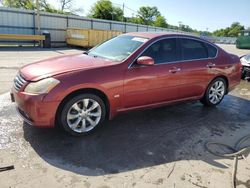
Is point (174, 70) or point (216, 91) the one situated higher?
point (174, 70)

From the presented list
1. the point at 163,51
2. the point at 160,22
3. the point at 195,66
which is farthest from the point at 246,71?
the point at 160,22

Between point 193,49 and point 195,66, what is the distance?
39 centimetres

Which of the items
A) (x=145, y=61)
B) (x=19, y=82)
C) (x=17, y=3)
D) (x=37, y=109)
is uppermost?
(x=17, y=3)

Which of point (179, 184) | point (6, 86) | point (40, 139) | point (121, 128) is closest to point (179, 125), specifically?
point (121, 128)

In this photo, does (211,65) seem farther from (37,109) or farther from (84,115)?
(37,109)

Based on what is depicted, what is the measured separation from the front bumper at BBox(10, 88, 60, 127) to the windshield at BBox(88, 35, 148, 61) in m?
1.44

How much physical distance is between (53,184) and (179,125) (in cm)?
268

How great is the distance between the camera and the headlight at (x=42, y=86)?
3.66m

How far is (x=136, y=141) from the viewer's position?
406 centimetres

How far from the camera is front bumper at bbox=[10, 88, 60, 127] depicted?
3.64m

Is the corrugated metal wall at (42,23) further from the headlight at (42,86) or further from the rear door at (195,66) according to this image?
the headlight at (42,86)

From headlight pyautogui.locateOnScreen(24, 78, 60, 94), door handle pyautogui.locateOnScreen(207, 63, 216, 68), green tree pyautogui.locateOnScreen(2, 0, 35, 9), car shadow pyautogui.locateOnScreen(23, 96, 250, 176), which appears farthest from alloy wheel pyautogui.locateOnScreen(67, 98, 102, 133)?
green tree pyautogui.locateOnScreen(2, 0, 35, 9)

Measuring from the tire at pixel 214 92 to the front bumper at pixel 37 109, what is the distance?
11.6 ft

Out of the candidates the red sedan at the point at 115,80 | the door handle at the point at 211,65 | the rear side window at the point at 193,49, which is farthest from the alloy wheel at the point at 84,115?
the door handle at the point at 211,65
